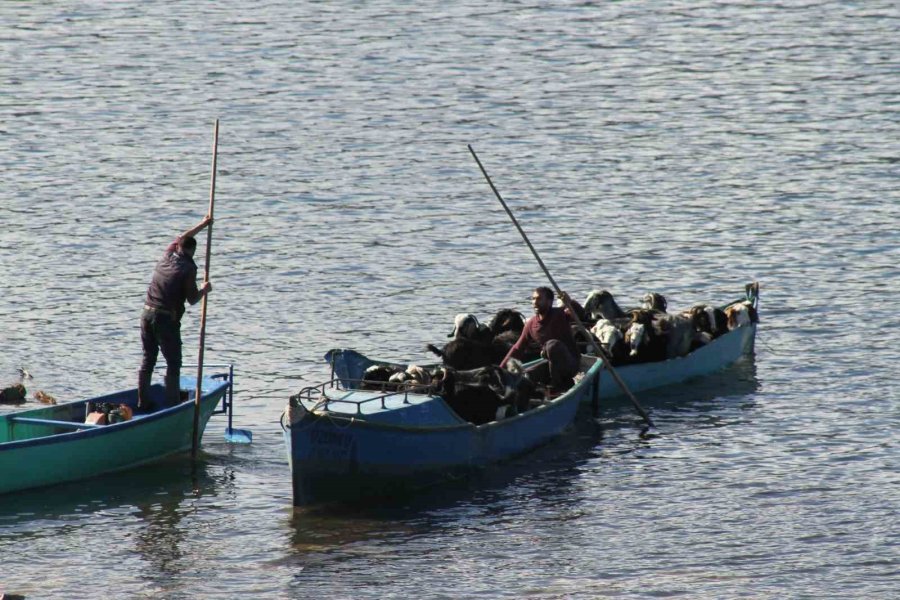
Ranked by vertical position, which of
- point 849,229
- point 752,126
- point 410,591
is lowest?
point 410,591

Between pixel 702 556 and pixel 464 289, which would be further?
pixel 464 289

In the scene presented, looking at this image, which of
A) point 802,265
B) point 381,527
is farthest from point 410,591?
point 802,265

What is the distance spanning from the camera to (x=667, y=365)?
2239cm

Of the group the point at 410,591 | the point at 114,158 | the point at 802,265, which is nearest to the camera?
the point at 410,591

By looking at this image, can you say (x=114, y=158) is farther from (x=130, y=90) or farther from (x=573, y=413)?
(x=573, y=413)

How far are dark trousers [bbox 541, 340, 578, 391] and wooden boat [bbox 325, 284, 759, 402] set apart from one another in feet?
2.78

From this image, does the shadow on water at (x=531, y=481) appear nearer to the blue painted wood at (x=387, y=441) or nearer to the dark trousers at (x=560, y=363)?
the blue painted wood at (x=387, y=441)

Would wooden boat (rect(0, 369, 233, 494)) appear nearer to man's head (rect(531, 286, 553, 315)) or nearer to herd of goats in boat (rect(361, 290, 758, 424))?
herd of goats in boat (rect(361, 290, 758, 424))

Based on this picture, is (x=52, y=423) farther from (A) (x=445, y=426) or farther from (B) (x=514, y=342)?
(B) (x=514, y=342)

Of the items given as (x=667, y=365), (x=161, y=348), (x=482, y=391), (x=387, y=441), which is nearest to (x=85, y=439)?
(x=161, y=348)

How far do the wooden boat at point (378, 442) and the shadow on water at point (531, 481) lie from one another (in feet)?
0.58

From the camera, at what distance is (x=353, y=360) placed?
66.4 ft

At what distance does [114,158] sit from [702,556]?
79.6ft

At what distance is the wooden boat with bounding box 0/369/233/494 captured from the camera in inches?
686
